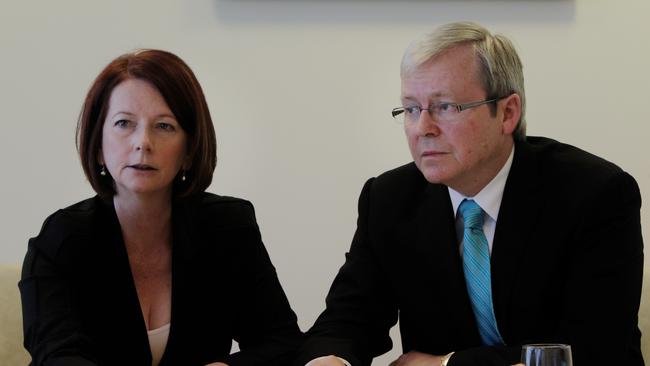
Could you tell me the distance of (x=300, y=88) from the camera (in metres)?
3.64

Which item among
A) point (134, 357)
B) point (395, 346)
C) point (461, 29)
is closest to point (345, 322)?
point (134, 357)

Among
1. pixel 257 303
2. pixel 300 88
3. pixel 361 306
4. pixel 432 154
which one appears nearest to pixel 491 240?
pixel 432 154

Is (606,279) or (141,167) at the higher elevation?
(141,167)

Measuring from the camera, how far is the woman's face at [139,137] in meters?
2.57

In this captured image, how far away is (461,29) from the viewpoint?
2.54m

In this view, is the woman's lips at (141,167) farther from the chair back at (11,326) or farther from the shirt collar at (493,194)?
the shirt collar at (493,194)

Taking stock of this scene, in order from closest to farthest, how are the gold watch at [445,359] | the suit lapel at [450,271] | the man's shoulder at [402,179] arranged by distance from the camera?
the gold watch at [445,359] → the suit lapel at [450,271] → the man's shoulder at [402,179]

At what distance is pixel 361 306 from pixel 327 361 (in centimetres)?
36

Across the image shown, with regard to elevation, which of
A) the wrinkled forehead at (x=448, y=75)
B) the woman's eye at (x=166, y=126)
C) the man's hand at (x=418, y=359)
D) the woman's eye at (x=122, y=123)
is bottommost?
the man's hand at (x=418, y=359)

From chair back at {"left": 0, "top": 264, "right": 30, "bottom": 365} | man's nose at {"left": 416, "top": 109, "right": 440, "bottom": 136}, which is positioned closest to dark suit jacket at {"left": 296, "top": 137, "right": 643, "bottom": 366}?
man's nose at {"left": 416, "top": 109, "right": 440, "bottom": 136}

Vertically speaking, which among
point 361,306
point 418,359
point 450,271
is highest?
point 450,271

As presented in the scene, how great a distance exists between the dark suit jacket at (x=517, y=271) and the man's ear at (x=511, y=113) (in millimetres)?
71

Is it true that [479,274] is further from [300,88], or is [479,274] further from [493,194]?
[300,88]

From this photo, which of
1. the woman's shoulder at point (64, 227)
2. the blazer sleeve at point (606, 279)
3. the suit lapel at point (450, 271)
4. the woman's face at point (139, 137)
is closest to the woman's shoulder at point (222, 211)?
the woman's face at point (139, 137)
